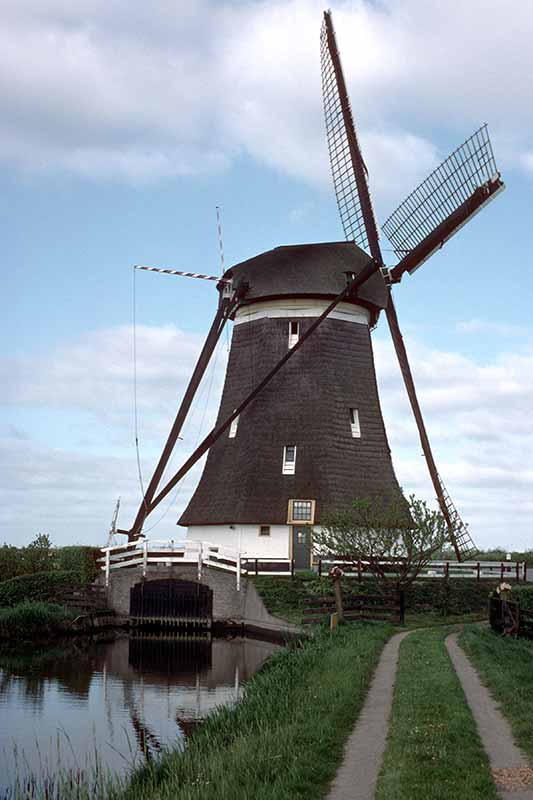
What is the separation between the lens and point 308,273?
108 feet

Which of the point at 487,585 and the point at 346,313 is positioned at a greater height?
the point at 346,313

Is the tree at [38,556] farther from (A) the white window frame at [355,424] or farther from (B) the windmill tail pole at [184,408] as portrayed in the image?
(A) the white window frame at [355,424]

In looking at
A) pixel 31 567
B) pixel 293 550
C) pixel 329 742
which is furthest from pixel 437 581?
pixel 329 742

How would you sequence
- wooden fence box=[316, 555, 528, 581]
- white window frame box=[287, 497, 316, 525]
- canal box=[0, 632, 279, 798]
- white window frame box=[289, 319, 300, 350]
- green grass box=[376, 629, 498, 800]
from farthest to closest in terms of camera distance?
white window frame box=[289, 319, 300, 350], white window frame box=[287, 497, 316, 525], wooden fence box=[316, 555, 528, 581], canal box=[0, 632, 279, 798], green grass box=[376, 629, 498, 800]

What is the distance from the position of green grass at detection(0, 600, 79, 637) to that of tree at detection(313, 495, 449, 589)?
26.1 feet

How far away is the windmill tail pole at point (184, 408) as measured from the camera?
109 ft

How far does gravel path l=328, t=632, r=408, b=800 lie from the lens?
8.48m

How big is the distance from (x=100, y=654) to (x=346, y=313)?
14.8m

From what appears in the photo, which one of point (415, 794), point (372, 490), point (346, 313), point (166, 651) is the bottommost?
point (166, 651)

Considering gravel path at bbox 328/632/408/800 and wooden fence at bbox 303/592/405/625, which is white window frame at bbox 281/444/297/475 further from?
gravel path at bbox 328/632/408/800

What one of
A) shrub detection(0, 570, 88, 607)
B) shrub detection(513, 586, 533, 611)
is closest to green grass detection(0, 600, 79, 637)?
shrub detection(0, 570, 88, 607)

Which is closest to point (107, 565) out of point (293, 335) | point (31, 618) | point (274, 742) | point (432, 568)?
point (31, 618)

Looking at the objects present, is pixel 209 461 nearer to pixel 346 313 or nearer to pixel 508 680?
pixel 346 313

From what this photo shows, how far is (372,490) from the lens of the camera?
1273 inches
